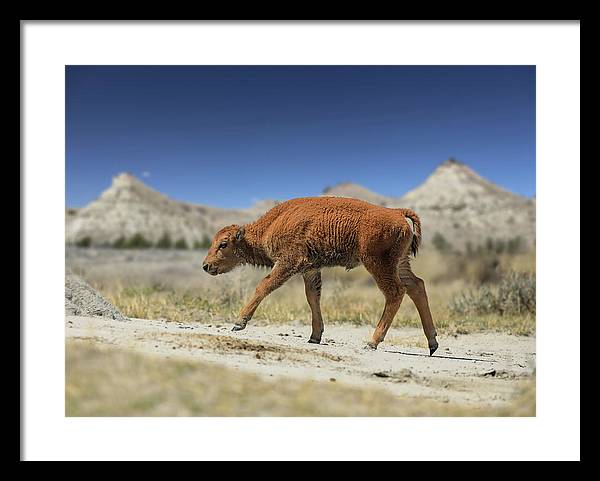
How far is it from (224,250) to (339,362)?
2536 millimetres

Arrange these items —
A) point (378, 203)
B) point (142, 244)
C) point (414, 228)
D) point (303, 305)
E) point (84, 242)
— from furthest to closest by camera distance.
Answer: point (378, 203), point (142, 244), point (84, 242), point (303, 305), point (414, 228)

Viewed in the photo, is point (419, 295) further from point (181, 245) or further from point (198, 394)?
point (181, 245)

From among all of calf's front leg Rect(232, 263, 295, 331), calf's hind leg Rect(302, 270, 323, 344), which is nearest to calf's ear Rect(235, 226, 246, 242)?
calf's front leg Rect(232, 263, 295, 331)

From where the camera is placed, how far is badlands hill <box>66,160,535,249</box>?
120ft

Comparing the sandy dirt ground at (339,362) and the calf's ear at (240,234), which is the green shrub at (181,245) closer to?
the calf's ear at (240,234)

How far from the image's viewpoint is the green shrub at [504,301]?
13055 millimetres

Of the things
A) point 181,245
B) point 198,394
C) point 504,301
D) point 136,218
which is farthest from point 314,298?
point 136,218

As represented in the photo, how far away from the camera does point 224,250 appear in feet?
28.5

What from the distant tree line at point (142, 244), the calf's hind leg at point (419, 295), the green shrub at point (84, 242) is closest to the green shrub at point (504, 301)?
the calf's hind leg at point (419, 295)

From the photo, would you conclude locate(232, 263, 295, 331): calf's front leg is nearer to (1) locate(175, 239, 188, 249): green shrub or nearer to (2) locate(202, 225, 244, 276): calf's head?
(2) locate(202, 225, 244, 276): calf's head
